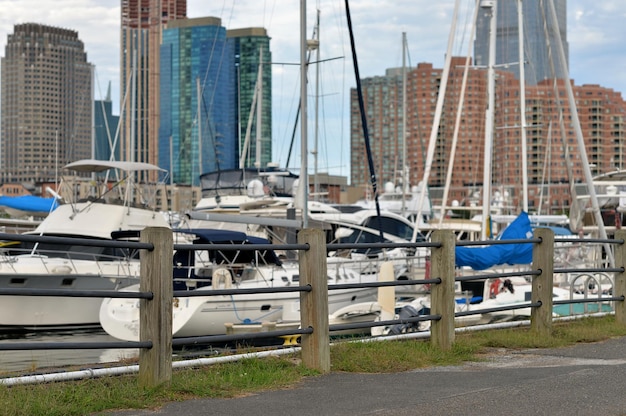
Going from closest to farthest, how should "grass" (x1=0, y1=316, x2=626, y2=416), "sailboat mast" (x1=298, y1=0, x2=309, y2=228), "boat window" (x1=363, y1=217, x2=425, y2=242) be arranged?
"grass" (x1=0, y1=316, x2=626, y2=416) → "sailboat mast" (x1=298, y1=0, x2=309, y2=228) → "boat window" (x1=363, y1=217, x2=425, y2=242)

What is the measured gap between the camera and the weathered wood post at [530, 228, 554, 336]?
11.3m

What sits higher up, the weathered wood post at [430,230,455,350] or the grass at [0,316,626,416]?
the weathered wood post at [430,230,455,350]

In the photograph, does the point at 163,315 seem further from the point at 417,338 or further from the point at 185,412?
the point at 417,338

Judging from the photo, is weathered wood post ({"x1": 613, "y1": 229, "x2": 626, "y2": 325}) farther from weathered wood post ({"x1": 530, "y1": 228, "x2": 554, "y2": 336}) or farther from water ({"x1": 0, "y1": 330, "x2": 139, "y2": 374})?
water ({"x1": 0, "y1": 330, "x2": 139, "y2": 374})

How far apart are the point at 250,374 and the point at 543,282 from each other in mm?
4246

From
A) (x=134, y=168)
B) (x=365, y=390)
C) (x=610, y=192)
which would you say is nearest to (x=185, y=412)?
(x=365, y=390)

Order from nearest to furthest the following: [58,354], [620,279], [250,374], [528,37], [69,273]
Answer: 1. [250,374]
2. [620,279]
3. [58,354]
4. [69,273]
5. [528,37]

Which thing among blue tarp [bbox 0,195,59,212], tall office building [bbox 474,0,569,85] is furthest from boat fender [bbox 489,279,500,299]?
blue tarp [bbox 0,195,59,212]

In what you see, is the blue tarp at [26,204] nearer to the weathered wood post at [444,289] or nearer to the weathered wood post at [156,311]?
the weathered wood post at [444,289]

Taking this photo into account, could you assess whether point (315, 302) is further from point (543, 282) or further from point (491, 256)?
point (491, 256)

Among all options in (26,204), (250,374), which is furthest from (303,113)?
(26,204)

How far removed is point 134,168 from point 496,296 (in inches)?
486

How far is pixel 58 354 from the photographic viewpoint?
2059 cm

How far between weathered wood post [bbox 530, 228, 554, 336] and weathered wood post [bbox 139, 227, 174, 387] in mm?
5015
